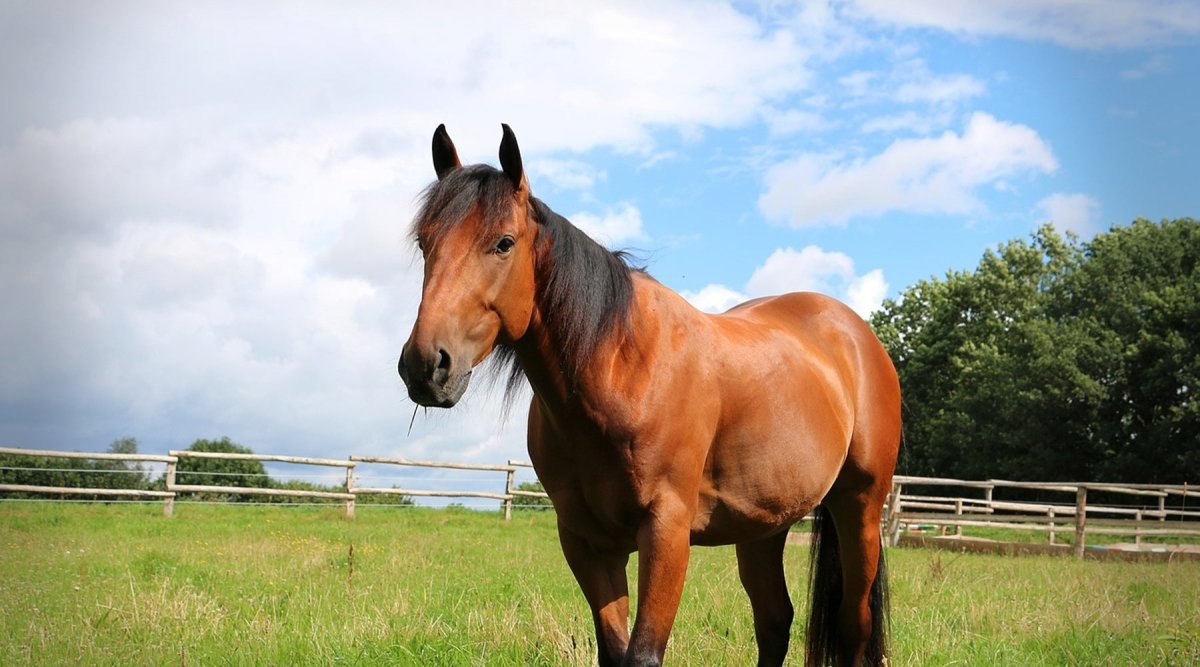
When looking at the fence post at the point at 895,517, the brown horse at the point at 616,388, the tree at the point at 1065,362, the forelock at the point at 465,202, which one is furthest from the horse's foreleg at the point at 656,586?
the tree at the point at 1065,362

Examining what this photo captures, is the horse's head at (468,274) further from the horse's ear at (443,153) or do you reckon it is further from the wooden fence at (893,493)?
the wooden fence at (893,493)

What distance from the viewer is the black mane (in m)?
3.13

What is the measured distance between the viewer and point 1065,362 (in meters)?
32.4

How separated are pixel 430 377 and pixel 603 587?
1.29 m

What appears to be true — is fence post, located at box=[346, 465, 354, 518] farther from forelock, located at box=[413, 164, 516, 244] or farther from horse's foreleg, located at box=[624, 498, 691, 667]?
forelock, located at box=[413, 164, 516, 244]

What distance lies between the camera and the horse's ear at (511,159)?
319cm

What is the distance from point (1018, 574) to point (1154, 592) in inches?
89.1

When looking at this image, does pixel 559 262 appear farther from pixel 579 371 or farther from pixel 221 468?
pixel 221 468

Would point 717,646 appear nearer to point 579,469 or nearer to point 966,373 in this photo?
point 579,469

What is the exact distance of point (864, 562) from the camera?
4922mm

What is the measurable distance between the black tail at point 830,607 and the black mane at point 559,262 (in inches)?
91.1

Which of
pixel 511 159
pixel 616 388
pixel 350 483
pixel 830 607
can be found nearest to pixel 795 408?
pixel 616 388

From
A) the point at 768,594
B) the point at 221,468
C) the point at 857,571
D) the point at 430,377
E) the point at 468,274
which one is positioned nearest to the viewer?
the point at 430,377

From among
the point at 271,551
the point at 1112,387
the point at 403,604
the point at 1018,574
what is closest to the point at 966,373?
the point at 1112,387
